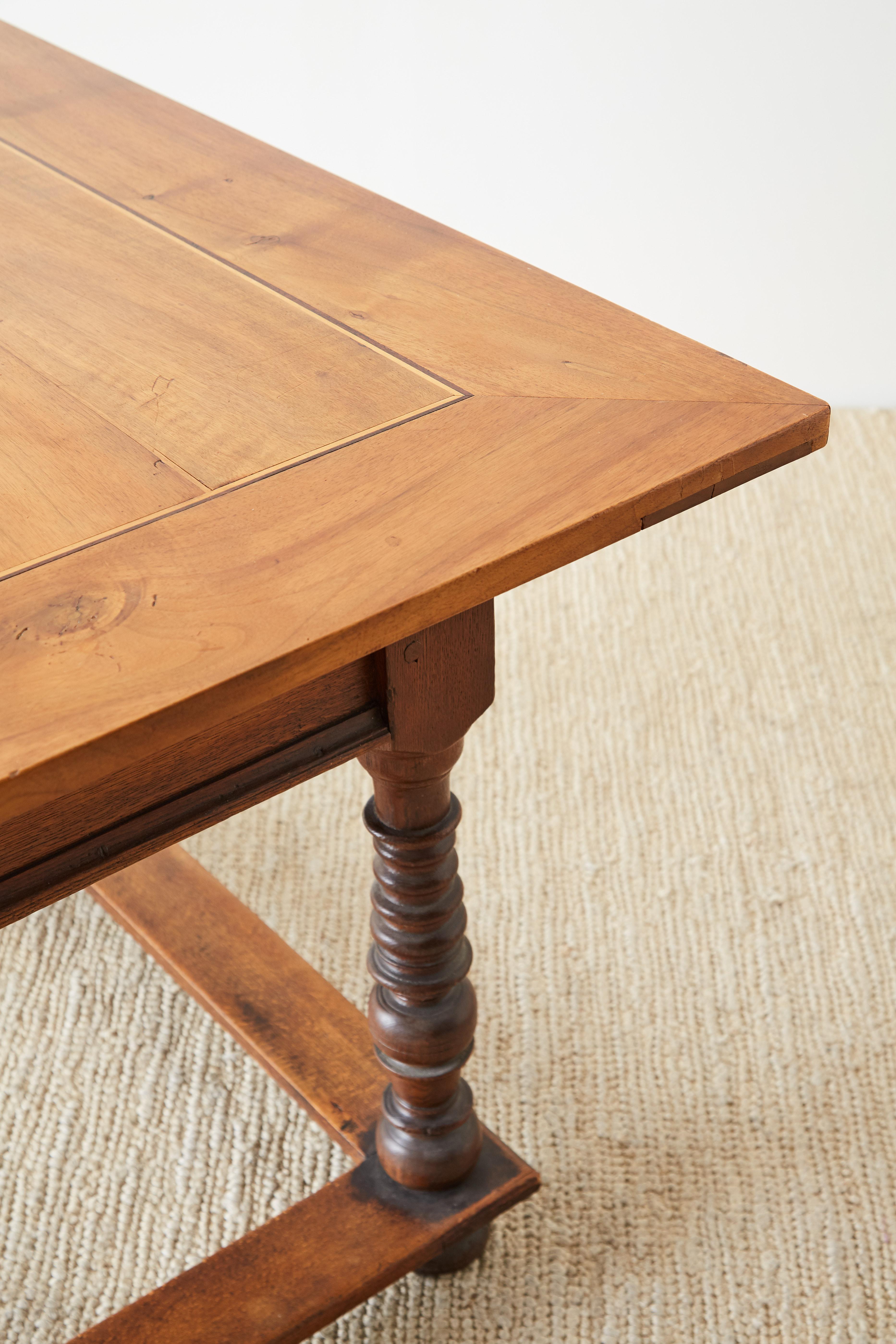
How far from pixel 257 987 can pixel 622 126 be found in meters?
1.59

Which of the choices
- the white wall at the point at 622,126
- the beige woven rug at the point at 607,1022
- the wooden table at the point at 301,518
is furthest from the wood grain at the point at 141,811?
the white wall at the point at 622,126

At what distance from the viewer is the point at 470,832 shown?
145 cm

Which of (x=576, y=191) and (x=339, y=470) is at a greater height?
(x=339, y=470)

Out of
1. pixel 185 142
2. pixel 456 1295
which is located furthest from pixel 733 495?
pixel 456 1295

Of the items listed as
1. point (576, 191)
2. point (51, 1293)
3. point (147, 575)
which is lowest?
point (51, 1293)

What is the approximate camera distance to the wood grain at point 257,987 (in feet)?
3.48

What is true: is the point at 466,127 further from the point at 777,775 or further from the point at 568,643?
the point at 777,775

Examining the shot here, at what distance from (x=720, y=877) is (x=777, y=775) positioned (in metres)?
0.18

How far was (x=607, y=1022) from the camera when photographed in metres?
1.22

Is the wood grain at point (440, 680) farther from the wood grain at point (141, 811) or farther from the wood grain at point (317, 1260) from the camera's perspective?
the wood grain at point (317, 1260)

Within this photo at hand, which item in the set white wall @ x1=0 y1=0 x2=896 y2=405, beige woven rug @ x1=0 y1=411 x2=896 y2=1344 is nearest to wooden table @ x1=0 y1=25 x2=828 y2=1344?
beige woven rug @ x1=0 y1=411 x2=896 y2=1344

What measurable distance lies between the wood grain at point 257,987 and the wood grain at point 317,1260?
58mm

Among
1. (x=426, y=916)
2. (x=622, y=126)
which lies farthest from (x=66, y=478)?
(x=622, y=126)

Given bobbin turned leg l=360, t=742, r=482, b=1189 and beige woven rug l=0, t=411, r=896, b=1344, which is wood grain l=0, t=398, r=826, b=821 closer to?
bobbin turned leg l=360, t=742, r=482, b=1189
